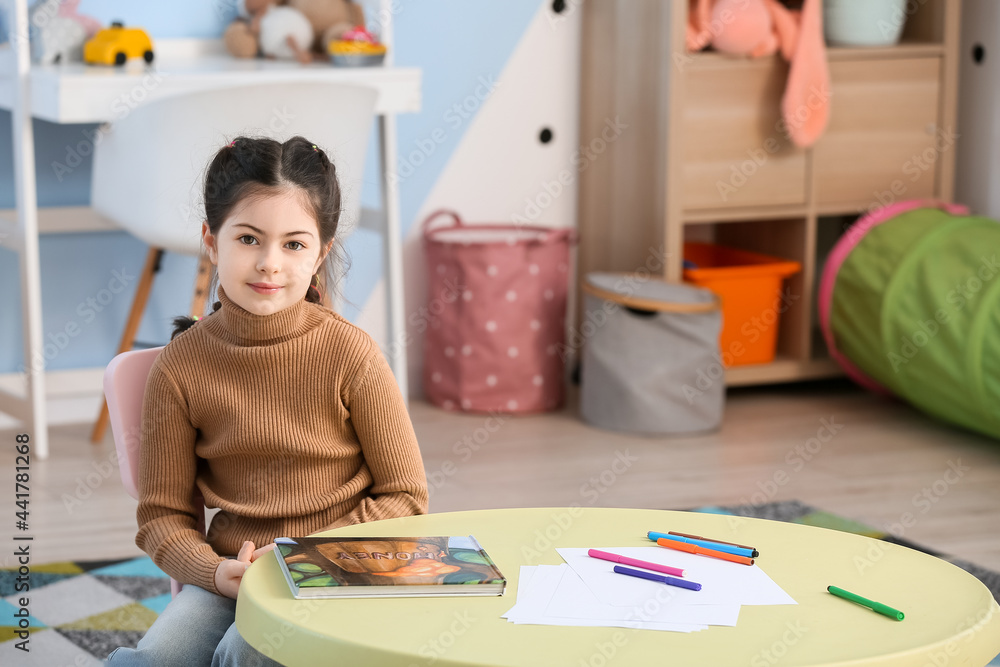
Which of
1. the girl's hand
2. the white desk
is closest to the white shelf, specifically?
the white desk

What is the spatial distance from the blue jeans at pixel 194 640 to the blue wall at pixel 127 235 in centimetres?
169

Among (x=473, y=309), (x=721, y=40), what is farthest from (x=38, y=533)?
(x=721, y=40)

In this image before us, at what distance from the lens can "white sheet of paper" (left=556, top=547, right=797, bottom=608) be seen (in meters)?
0.89

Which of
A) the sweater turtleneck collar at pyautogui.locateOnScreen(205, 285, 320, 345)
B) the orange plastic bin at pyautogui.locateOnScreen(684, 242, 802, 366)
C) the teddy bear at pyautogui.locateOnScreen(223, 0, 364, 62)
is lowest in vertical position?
the orange plastic bin at pyautogui.locateOnScreen(684, 242, 802, 366)

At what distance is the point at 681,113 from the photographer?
2893mm

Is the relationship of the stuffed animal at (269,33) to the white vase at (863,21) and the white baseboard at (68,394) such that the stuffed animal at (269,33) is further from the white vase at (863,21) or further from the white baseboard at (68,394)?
the white vase at (863,21)

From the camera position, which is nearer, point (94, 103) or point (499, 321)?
point (94, 103)

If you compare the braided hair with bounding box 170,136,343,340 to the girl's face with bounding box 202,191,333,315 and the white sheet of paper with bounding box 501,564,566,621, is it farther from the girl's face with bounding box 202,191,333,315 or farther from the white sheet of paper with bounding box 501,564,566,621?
the white sheet of paper with bounding box 501,564,566,621

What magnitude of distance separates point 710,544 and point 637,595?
131 millimetres

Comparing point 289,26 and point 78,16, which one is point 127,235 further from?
point 289,26

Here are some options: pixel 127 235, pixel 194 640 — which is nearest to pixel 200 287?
pixel 127 235

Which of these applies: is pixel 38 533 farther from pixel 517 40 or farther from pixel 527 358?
pixel 517 40

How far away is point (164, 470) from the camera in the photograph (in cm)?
118

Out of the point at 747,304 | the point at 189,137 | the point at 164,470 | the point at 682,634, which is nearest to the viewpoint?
the point at 682,634
